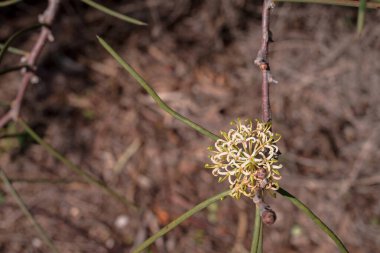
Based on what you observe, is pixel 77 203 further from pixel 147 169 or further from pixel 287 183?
pixel 287 183

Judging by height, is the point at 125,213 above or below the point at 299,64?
below

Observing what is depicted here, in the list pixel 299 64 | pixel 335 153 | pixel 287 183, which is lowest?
pixel 287 183

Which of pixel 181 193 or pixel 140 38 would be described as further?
pixel 140 38

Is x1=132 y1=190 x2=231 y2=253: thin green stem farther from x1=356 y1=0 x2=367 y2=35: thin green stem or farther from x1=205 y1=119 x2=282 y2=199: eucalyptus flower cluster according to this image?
x1=356 y1=0 x2=367 y2=35: thin green stem

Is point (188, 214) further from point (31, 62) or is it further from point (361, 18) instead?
point (31, 62)

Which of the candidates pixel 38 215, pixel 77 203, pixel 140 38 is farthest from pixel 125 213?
pixel 140 38

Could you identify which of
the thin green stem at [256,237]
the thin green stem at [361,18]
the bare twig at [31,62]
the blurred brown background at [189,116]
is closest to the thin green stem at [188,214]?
the thin green stem at [256,237]

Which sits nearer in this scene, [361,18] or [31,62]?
[361,18]

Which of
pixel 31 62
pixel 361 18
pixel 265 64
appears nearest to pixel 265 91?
pixel 265 64

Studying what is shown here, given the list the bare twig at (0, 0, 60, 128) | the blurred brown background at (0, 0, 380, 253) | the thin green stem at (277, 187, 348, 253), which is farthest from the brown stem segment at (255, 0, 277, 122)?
the blurred brown background at (0, 0, 380, 253)

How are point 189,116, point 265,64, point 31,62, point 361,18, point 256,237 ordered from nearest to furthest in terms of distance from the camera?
1. point 361,18
2. point 256,237
3. point 265,64
4. point 31,62
5. point 189,116
